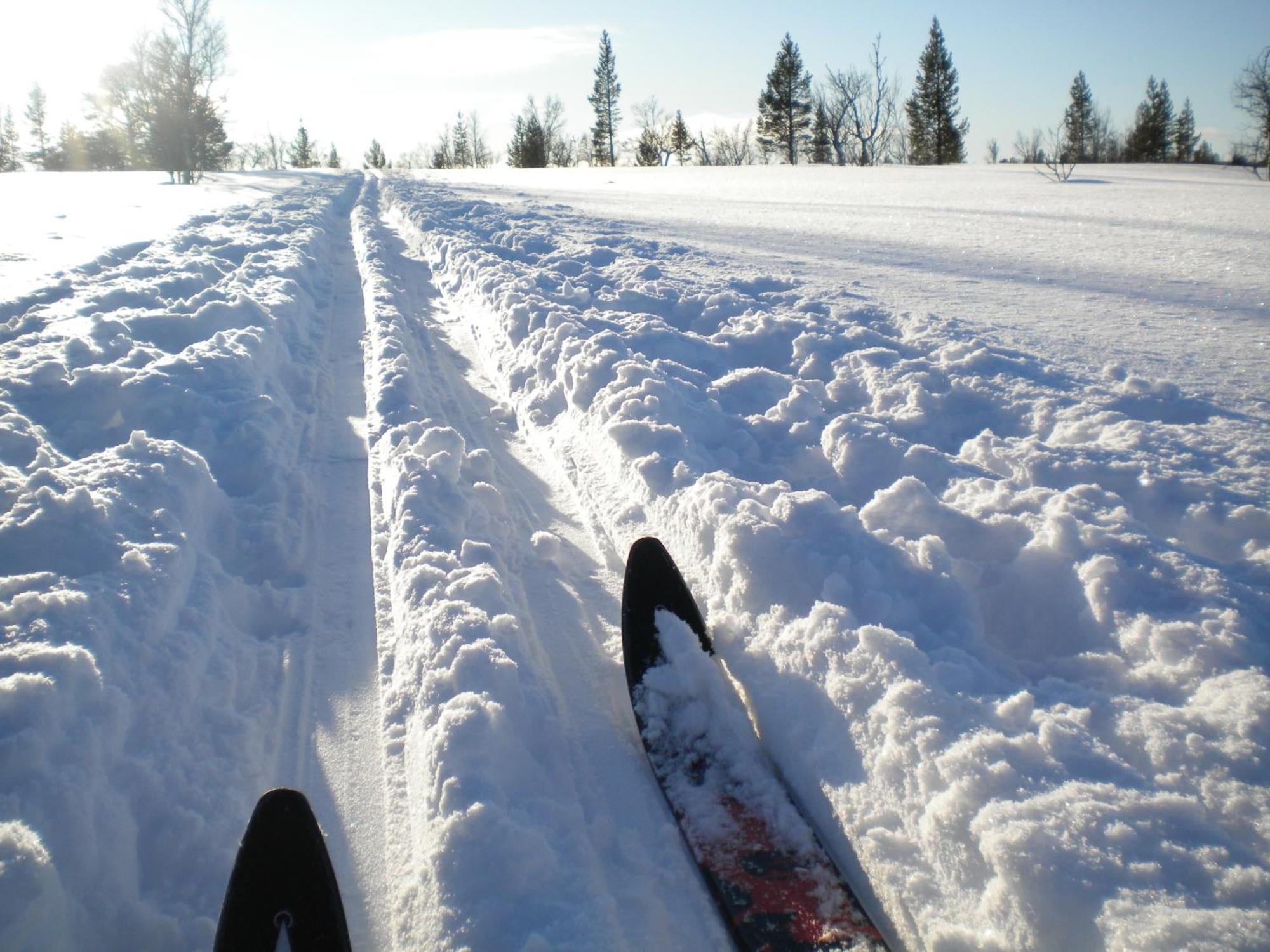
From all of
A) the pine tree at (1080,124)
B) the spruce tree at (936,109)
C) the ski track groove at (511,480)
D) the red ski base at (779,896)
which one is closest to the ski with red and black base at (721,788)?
the red ski base at (779,896)

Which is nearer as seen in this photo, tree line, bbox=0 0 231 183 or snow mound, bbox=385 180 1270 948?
snow mound, bbox=385 180 1270 948

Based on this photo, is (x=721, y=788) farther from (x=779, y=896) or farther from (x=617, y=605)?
(x=617, y=605)

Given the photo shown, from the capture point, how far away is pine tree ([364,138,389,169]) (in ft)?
223

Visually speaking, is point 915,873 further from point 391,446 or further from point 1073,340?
point 1073,340

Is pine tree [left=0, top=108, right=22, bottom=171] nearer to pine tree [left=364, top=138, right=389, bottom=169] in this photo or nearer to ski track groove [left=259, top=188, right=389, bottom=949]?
pine tree [left=364, top=138, right=389, bottom=169]

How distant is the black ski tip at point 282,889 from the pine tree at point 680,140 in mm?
66318

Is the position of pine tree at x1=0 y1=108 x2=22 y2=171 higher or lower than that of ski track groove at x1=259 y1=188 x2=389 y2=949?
higher

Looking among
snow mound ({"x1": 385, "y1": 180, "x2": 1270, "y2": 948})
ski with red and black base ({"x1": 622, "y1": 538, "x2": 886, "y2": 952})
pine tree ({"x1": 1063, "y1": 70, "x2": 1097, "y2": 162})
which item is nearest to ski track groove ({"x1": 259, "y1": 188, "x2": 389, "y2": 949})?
ski with red and black base ({"x1": 622, "y1": 538, "x2": 886, "y2": 952})

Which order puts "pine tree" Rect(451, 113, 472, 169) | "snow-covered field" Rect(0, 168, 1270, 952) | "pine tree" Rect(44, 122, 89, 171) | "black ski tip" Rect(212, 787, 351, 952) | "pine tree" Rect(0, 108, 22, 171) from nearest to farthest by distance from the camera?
"black ski tip" Rect(212, 787, 351, 952)
"snow-covered field" Rect(0, 168, 1270, 952)
"pine tree" Rect(44, 122, 89, 171)
"pine tree" Rect(0, 108, 22, 171)
"pine tree" Rect(451, 113, 472, 169)

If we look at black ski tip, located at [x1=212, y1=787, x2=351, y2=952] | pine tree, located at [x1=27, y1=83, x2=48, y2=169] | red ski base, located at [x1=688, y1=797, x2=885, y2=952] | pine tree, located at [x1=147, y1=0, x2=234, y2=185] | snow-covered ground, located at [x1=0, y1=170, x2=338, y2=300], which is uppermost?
pine tree, located at [x1=27, y1=83, x2=48, y2=169]

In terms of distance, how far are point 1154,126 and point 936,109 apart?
52.0 feet

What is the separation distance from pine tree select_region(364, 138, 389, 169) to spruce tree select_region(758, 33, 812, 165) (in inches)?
1498

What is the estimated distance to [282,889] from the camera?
6.02 feet

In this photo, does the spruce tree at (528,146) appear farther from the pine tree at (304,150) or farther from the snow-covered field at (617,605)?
the snow-covered field at (617,605)
